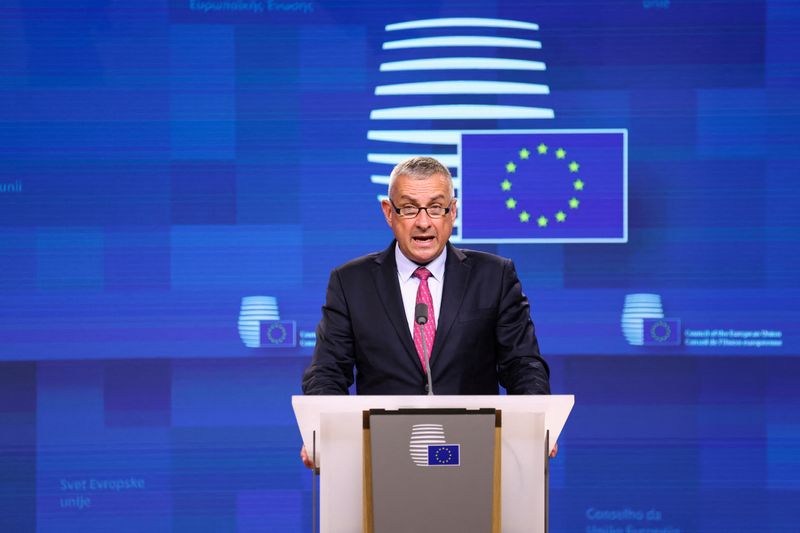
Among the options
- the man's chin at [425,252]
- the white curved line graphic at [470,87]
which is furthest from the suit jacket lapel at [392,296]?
the white curved line graphic at [470,87]

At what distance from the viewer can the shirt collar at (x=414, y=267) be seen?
283cm

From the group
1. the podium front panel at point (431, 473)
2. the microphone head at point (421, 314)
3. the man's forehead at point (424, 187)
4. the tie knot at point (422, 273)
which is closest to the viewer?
the podium front panel at point (431, 473)

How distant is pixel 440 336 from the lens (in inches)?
107

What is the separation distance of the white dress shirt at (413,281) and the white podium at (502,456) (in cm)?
82

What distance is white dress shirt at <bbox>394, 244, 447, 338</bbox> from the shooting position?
111 inches

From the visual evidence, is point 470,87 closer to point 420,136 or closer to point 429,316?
point 420,136

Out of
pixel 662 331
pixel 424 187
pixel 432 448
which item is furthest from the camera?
pixel 662 331

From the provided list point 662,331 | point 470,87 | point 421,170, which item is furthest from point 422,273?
point 662,331

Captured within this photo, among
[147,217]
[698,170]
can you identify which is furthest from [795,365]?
[147,217]

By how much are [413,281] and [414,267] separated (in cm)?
4

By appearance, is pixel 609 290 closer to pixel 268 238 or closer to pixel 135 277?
pixel 268 238

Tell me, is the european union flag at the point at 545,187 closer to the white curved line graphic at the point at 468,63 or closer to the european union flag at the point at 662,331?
the white curved line graphic at the point at 468,63

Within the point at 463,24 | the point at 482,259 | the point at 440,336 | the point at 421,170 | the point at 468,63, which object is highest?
the point at 463,24

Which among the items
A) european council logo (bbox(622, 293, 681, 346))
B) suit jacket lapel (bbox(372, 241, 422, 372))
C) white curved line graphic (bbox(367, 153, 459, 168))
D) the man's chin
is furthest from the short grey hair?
european council logo (bbox(622, 293, 681, 346))
